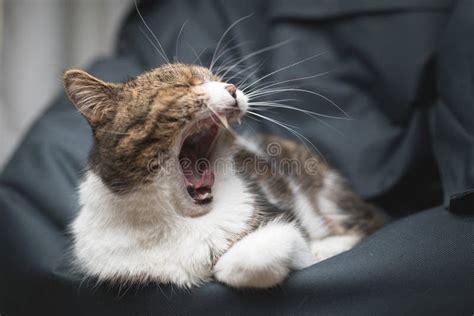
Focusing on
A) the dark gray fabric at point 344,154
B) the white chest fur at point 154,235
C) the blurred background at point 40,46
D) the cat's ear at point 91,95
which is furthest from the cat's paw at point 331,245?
the blurred background at point 40,46

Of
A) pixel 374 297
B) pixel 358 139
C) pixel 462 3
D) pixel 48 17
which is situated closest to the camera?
pixel 374 297

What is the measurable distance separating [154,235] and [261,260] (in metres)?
0.22

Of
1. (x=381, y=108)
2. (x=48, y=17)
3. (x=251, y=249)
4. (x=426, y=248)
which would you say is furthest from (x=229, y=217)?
(x=48, y=17)

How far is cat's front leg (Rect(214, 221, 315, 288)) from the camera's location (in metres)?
0.91

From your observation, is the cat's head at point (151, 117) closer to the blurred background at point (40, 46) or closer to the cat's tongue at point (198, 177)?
the cat's tongue at point (198, 177)

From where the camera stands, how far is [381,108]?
153 cm

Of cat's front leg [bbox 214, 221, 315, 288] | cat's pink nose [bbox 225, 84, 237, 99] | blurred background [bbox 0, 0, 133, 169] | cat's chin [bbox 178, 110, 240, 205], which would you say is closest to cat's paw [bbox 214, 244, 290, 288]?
cat's front leg [bbox 214, 221, 315, 288]

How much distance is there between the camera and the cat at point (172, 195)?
94 cm

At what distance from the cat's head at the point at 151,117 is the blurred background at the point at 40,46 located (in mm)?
1185

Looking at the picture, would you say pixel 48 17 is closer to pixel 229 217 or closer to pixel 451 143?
pixel 229 217

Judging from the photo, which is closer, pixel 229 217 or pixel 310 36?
pixel 229 217

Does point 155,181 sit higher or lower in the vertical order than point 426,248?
higher

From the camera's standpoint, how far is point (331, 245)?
1.27m

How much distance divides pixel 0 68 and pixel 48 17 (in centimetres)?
30
